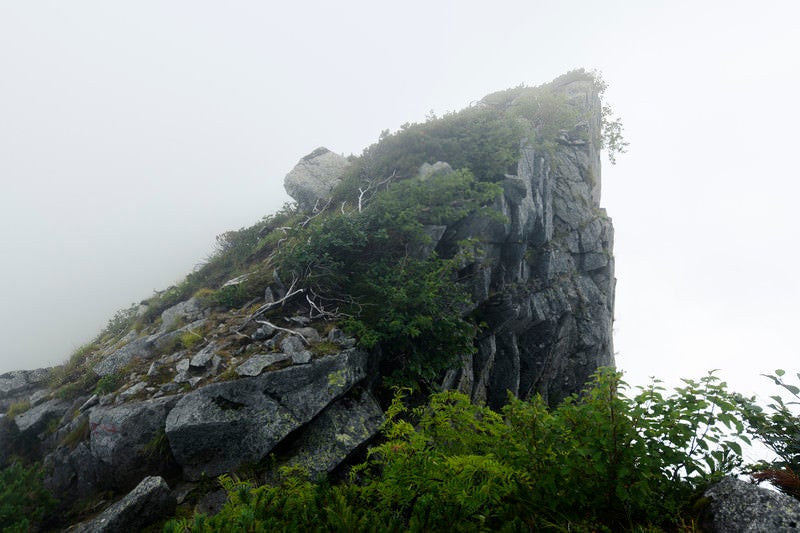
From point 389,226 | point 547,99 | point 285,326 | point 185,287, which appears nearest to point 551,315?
point 389,226

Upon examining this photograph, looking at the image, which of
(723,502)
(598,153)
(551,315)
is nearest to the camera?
(723,502)

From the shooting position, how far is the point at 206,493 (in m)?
5.86

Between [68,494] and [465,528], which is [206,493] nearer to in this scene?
[68,494]

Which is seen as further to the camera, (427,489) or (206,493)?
(206,493)

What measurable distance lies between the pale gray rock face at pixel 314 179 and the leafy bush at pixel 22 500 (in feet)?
39.3

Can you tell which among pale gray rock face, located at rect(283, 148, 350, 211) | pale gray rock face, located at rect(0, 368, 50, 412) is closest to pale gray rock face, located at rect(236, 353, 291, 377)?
pale gray rock face, located at rect(0, 368, 50, 412)

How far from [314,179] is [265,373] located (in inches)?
508

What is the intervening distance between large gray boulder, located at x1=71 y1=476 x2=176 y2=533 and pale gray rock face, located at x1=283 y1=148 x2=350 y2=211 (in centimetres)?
1216

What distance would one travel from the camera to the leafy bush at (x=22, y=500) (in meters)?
5.02

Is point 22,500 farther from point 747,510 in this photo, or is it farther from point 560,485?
point 747,510

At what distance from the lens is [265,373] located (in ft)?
22.8

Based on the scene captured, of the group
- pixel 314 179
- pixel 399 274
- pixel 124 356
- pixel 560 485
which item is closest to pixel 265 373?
pixel 399 274

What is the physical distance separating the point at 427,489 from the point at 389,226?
811cm

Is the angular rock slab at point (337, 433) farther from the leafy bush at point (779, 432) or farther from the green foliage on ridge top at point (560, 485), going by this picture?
the leafy bush at point (779, 432)
